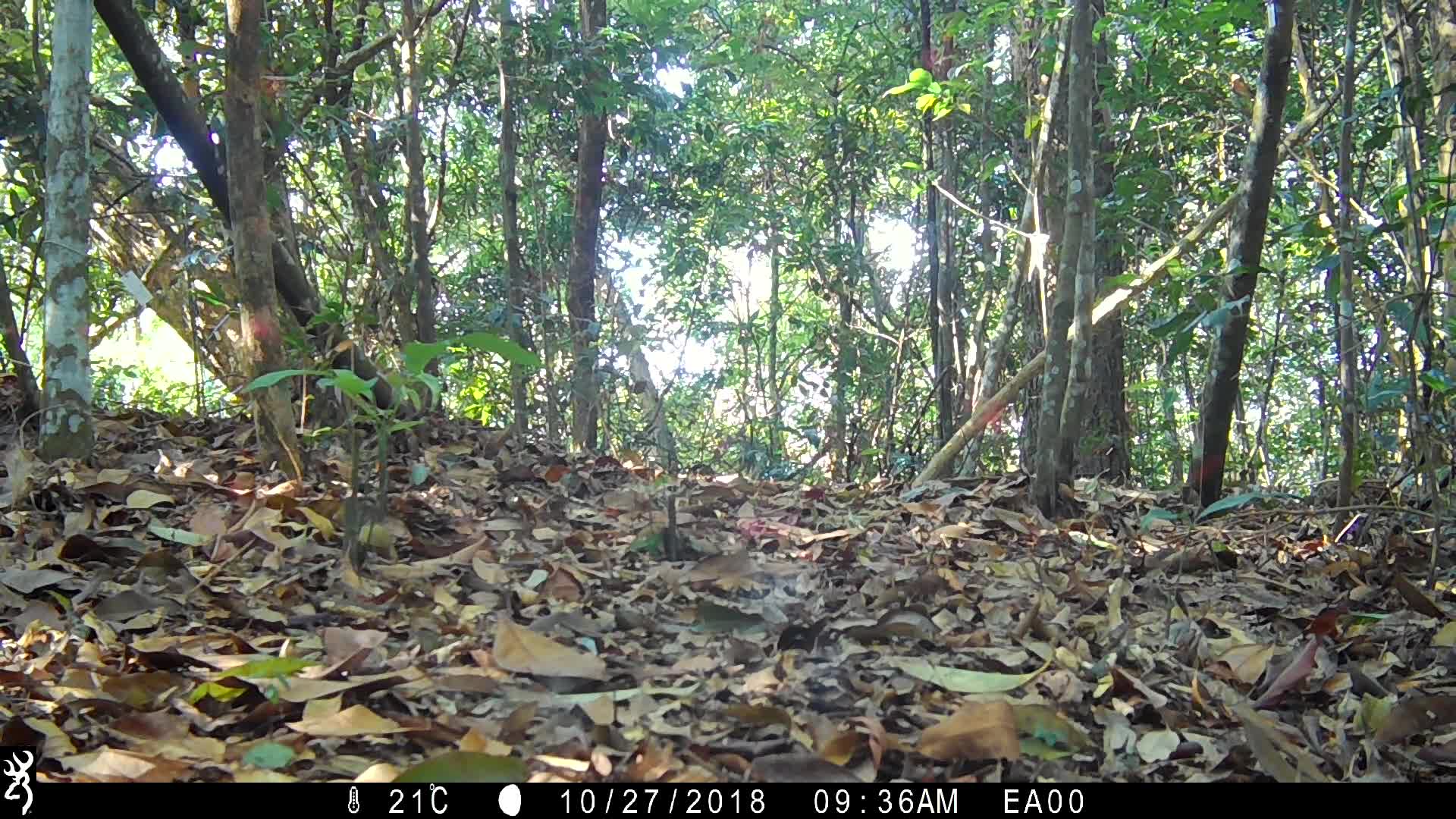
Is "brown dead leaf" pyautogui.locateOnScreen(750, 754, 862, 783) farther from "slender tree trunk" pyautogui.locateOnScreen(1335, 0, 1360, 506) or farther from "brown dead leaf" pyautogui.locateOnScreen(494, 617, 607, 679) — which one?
"slender tree trunk" pyautogui.locateOnScreen(1335, 0, 1360, 506)

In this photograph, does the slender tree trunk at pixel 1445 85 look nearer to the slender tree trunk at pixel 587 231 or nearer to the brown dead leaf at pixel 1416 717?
the brown dead leaf at pixel 1416 717

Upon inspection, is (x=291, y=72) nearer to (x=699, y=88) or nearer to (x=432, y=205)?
(x=432, y=205)

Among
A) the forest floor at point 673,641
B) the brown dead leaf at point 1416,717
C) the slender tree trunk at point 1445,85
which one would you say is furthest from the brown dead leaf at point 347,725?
the slender tree trunk at point 1445,85

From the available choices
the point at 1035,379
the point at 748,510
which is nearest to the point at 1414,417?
the point at 748,510

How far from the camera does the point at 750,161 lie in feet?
28.7

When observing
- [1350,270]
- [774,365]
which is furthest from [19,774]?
[774,365]

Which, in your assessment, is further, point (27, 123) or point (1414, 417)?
point (27, 123)

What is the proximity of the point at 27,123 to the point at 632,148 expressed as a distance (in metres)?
4.20

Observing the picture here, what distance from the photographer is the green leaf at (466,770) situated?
1.67m

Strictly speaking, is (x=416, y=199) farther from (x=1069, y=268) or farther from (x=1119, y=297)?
(x=1119, y=297)

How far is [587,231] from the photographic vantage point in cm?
770

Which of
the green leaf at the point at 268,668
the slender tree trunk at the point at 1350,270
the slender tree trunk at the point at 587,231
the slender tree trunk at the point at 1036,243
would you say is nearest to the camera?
the green leaf at the point at 268,668
